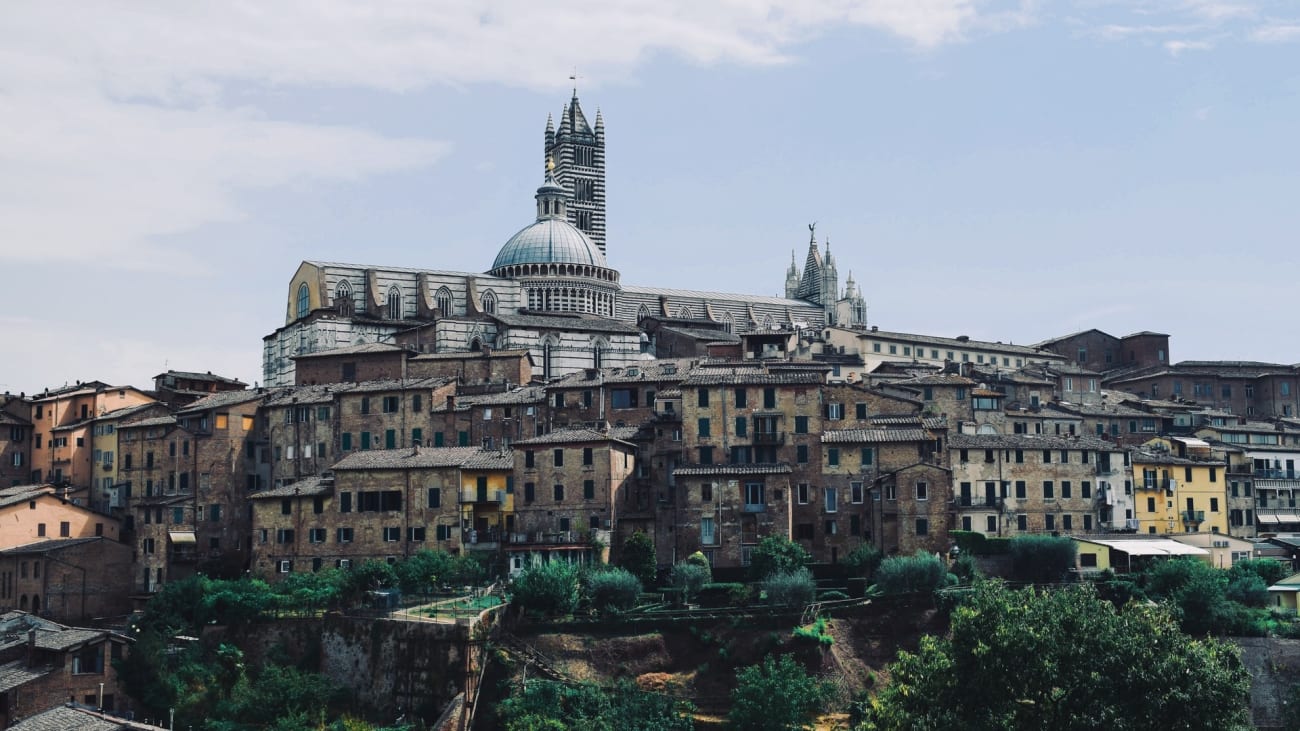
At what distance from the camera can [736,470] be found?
217 feet

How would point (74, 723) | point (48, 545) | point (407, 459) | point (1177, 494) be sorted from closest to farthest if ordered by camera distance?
point (74, 723) < point (407, 459) < point (48, 545) < point (1177, 494)

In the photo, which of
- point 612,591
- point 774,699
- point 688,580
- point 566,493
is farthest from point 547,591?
point 774,699

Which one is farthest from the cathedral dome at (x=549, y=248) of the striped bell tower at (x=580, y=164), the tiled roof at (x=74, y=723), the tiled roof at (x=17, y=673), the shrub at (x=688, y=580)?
the tiled roof at (x=74, y=723)

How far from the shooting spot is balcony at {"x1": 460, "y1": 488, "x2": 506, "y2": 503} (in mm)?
69562

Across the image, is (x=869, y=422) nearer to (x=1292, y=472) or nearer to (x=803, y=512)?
(x=803, y=512)

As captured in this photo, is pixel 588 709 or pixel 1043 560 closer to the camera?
pixel 588 709

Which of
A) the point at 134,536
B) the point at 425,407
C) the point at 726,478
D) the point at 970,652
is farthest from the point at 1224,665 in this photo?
the point at 134,536

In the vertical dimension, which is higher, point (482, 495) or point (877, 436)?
point (877, 436)

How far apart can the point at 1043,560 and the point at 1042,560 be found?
0.04m

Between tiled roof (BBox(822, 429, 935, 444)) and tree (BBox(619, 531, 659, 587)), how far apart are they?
367 inches

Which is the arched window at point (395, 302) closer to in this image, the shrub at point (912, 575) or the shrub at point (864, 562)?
the shrub at point (864, 562)

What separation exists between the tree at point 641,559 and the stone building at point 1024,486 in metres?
15.0

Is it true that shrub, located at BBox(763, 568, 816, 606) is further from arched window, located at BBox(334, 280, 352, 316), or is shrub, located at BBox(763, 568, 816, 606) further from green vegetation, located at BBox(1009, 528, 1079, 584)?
arched window, located at BBox(334, 280, 352, 316)

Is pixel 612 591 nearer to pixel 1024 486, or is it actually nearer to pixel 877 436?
pixel 877 436
